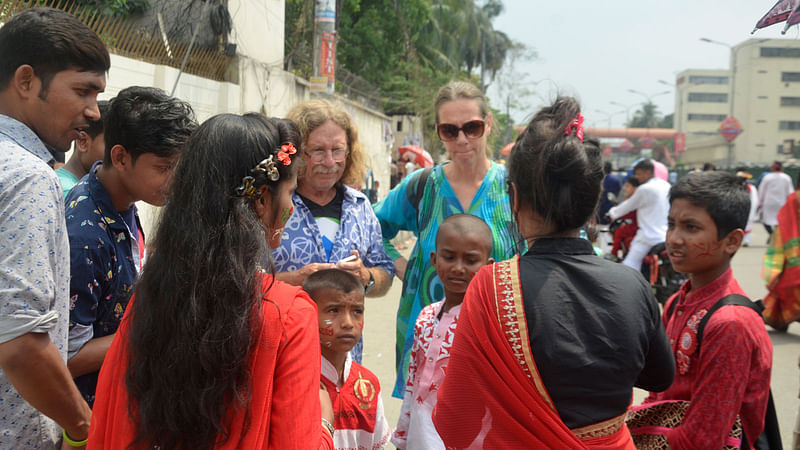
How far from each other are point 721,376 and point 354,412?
1467mm

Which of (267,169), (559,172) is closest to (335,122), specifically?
(559,172)

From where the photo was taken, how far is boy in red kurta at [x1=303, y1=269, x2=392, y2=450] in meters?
2.75

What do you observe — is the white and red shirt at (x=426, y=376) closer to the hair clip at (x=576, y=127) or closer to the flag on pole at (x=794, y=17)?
the hair clip at (x=576, y=127)

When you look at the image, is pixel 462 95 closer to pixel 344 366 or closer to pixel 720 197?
pixel 720 197

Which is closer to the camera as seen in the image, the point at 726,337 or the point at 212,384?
the point at 212,384

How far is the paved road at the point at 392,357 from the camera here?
509cm

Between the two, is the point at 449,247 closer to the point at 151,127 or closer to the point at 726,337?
the point at 726,337

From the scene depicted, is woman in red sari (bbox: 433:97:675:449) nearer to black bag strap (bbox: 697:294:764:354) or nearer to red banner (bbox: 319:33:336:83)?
black bag strap (bbox: 697:294:764:354)

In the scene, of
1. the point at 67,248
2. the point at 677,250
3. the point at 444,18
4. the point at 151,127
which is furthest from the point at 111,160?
the point at 444,18

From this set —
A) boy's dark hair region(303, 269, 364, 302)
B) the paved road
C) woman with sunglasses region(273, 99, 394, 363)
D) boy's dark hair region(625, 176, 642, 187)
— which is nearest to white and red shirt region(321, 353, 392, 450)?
boy's dark hair region(303, 269, 364, 302)

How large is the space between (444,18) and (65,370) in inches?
1358

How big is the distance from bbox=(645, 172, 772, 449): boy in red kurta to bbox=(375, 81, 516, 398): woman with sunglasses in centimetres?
90

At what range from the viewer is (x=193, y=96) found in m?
8.99

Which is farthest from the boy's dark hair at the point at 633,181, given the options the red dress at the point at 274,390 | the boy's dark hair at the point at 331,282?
the red dress at the point at 274,390
